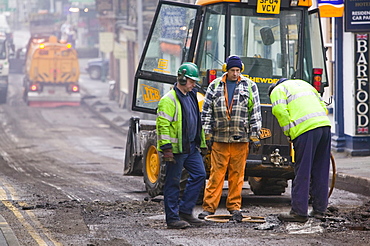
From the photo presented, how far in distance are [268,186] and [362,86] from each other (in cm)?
598

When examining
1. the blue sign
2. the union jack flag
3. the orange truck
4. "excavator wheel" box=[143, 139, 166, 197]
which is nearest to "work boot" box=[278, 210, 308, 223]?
"excavator wheel" box=[143, 139, 166, 197]

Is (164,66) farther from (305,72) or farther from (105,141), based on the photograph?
(105,141)

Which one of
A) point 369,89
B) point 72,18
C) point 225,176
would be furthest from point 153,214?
point 72,18

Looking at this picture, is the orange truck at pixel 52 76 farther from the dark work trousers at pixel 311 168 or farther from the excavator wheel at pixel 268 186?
the dark work trousers at pixel 311 168

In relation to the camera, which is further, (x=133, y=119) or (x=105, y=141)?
(x=105, y=141)

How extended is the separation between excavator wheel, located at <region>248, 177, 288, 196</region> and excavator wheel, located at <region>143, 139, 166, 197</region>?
1545mm

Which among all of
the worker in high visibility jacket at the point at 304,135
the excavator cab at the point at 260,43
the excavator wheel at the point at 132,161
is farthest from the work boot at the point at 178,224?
the excavator wheel at the point at 132,161

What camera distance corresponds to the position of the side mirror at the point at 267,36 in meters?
10.6

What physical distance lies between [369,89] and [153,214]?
8701 millimetres

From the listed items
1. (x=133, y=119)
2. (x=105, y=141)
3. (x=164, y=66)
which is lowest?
(x=105, y=141)

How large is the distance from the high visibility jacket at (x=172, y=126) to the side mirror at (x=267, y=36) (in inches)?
97.1

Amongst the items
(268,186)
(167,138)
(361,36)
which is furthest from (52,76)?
(167,138)

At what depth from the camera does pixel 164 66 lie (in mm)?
11281

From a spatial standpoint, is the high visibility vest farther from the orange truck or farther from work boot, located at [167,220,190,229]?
the orange truck
